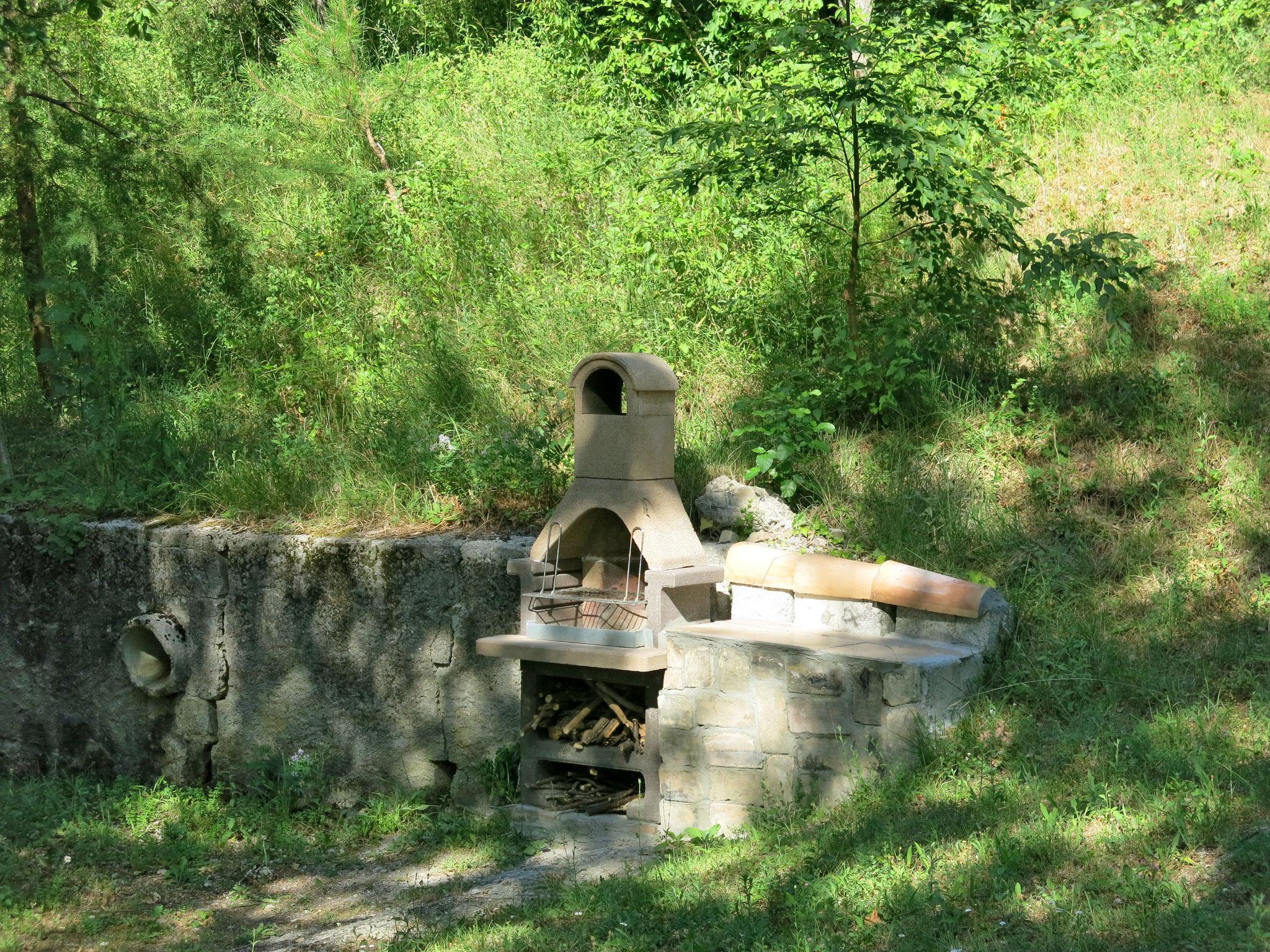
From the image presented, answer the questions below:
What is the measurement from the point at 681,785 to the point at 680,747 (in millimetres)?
178

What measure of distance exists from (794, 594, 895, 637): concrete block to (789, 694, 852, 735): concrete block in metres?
0.61

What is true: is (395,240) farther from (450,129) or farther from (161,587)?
(161,587)

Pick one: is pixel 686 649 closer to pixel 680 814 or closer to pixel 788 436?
pixel 680 814

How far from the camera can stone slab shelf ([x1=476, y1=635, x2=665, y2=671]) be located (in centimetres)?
585

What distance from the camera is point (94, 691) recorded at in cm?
824

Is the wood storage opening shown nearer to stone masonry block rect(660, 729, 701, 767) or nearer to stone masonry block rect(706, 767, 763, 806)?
stone masonry block rect(660, 729, 701, 767)

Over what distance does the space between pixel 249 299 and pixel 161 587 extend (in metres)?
3.66

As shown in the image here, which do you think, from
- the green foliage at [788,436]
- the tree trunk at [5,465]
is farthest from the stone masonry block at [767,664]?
the tree trunk at [5,465]

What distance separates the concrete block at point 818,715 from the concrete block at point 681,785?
606 mm

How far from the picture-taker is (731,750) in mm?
5781

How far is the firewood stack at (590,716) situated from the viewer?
620cm

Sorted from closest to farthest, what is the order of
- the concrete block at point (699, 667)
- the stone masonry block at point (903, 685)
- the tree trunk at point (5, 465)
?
the stone masonry block at point (903, 685) → the concrete block at point (699, 667) → the tree trunk at point (5, 465)

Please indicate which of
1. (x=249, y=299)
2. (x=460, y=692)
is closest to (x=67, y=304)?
(x=249, y=299)

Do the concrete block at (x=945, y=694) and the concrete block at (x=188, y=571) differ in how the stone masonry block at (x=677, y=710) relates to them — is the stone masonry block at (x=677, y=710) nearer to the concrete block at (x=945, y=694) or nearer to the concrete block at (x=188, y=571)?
the concrete block at (x=945, y=694)
